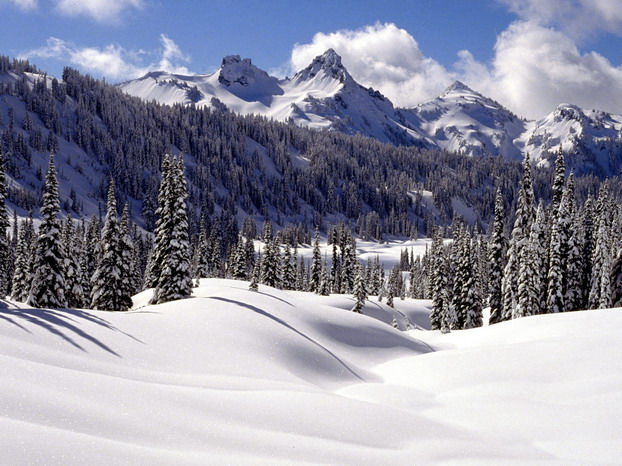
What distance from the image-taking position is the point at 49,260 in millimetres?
35750

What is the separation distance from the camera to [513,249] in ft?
146

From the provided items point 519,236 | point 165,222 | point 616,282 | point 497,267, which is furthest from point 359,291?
point 165,222

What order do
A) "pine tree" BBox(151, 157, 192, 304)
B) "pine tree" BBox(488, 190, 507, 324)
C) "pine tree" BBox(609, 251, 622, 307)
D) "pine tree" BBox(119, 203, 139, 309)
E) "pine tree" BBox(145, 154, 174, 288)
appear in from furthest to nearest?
1. "pine tree" BBox(488, 190, 507, 324)
2. "pine tree" BBox(609, 251, 622, 307)
3. "pine tree" BBox(119, 203, 139, 309)
4. "pine tree" BBox(145, 154, 174, 288)
5. "pine tree" BBox(151, 157, 192, 304)

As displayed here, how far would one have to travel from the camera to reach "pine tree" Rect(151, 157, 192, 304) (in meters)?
35.9

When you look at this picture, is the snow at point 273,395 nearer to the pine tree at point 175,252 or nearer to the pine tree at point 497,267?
the pine tree at point 175,252

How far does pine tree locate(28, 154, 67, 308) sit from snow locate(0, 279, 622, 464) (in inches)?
725

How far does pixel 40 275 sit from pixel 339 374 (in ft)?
92.2

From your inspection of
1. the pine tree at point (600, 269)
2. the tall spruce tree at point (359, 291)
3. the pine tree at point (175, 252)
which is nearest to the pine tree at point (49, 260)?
the pine tree at point (175, 252)

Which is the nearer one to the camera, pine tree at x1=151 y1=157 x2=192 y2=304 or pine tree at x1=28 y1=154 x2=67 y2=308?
pine tree at x1=28 y1=154 x2=67 y2=308

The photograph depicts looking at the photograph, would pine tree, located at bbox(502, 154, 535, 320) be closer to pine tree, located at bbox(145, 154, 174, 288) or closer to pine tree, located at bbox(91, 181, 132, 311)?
pine tree, located at bbox(145, 154, 174, 288)

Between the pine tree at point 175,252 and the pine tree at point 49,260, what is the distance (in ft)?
25.1

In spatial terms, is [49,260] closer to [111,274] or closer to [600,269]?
[111,274]

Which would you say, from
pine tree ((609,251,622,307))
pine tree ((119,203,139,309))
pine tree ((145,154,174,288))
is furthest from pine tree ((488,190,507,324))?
pine tree ((119,203,139,309))

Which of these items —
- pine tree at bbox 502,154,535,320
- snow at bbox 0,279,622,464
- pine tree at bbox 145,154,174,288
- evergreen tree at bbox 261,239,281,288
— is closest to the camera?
snow at bbox 0,279,622,464
